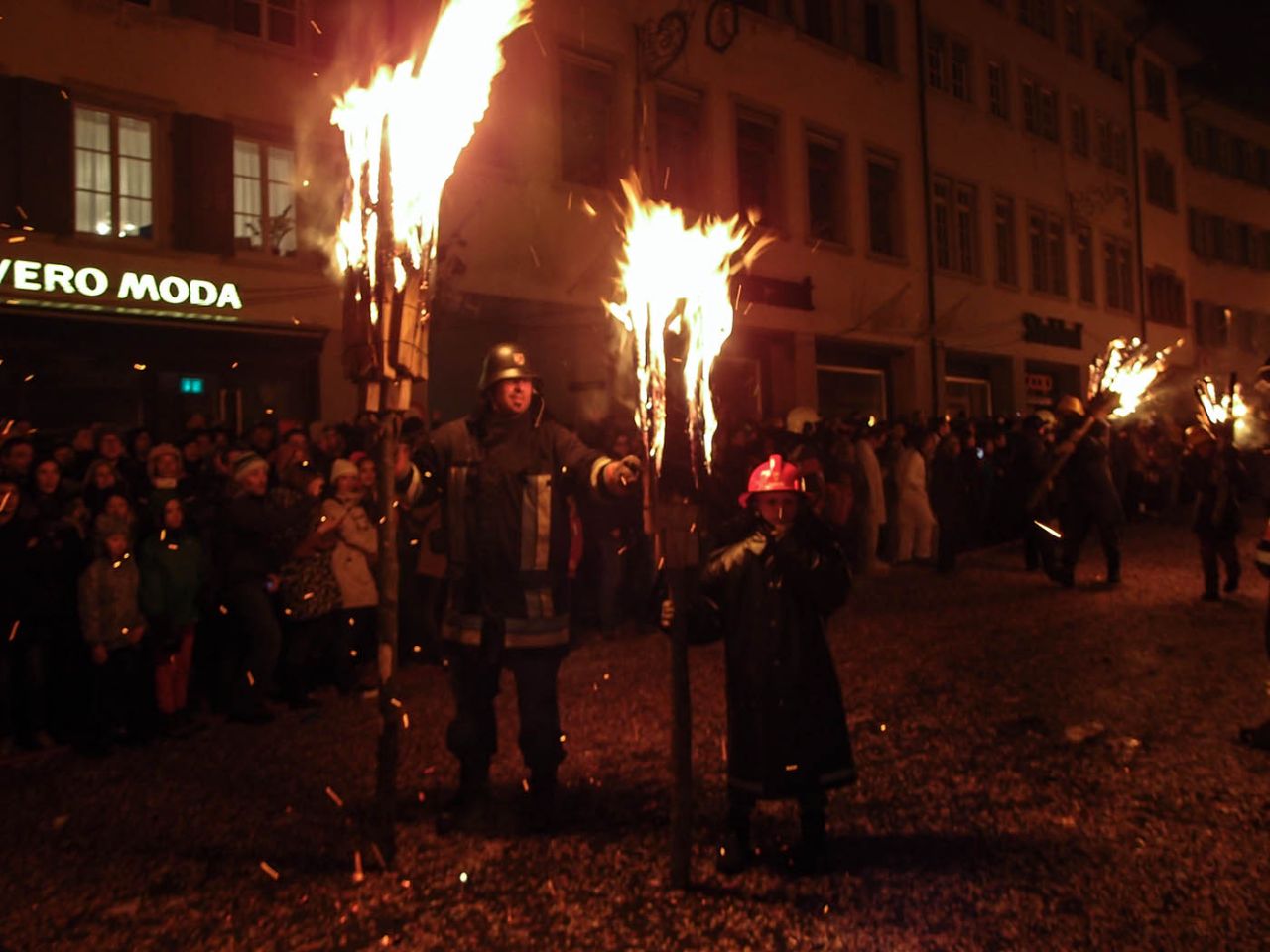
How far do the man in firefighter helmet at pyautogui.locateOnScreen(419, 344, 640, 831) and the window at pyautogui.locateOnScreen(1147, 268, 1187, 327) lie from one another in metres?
33.5

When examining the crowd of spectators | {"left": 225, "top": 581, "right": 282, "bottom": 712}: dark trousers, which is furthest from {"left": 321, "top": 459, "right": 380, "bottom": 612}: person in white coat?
{"left": 225, "top": 581, "right": 282, "bottom": 712}: dark trousers

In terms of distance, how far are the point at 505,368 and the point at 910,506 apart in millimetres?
10234

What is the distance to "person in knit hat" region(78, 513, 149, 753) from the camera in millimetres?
6965

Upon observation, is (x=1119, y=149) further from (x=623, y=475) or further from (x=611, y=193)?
(x=623, y=475)

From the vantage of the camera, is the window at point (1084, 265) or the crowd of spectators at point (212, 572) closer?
the crowd of spectators at point (212, 572)

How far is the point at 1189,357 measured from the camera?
36.5 m

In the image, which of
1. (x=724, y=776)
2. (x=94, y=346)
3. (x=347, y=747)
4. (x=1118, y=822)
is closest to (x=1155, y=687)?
(x=1118, y=822)

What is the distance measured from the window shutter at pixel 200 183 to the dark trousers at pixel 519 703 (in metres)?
9.76

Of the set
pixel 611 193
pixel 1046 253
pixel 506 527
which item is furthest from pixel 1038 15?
pixel 506 527

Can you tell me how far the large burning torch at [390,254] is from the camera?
16.4 ft

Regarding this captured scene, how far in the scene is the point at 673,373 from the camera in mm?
4984

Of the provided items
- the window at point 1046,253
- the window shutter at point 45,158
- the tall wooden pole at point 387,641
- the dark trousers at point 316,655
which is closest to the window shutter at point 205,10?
the window shutter at point 45,158

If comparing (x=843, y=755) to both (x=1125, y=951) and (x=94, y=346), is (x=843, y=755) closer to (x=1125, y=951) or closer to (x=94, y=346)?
(x=1125, y=951)

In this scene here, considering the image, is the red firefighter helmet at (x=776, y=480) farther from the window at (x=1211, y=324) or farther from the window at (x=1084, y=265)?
the window at (x=1211, y=324)
